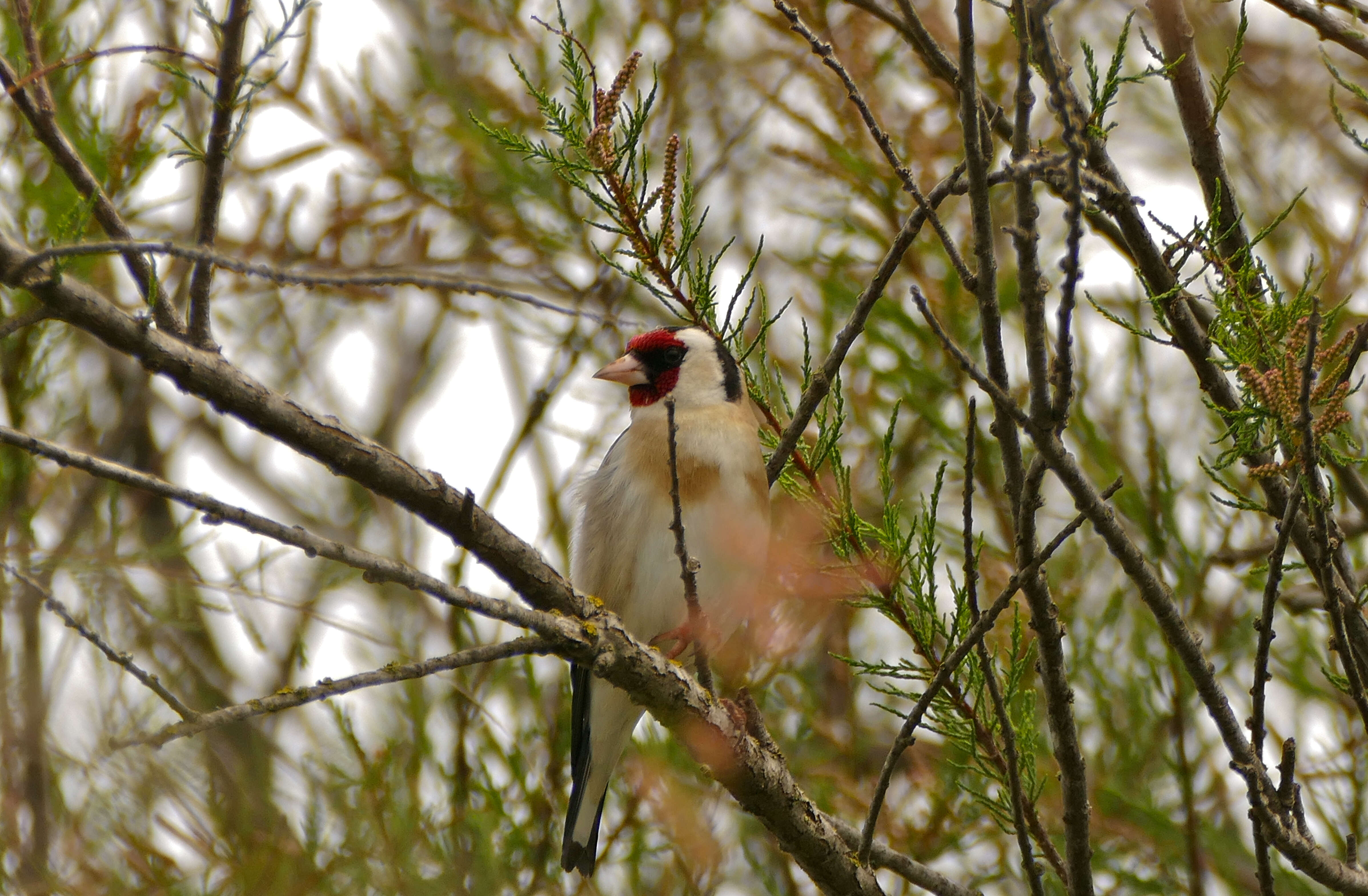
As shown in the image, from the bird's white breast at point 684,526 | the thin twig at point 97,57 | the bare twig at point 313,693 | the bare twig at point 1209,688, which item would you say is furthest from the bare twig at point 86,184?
the bird's white breast at point 684,526

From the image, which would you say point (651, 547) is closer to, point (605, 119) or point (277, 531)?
point (605, 119)

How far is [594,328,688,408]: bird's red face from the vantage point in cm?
453

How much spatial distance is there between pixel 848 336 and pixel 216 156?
4.41 ft

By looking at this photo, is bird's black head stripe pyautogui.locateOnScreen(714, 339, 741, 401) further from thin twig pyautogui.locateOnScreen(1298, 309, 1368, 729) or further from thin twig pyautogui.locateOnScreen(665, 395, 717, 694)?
thin twig pyautogui.locateOnScreen(1298, 309, 1368, 729)

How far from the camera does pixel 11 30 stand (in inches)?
178

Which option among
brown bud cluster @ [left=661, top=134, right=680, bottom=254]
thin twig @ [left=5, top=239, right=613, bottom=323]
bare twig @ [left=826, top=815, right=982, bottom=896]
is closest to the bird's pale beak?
brown bud cluster @ [left=661, top=134, right=680, bottom=254]

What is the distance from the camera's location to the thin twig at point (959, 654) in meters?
2.31

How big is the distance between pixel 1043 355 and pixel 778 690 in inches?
157

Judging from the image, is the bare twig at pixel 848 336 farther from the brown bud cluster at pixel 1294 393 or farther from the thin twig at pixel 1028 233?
the brown bud cluster at pixel 1294 393

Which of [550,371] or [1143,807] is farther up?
[550,371]

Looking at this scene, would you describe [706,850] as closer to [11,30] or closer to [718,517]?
[718,517]

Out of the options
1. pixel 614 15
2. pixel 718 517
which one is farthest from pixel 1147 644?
pixel 614 15

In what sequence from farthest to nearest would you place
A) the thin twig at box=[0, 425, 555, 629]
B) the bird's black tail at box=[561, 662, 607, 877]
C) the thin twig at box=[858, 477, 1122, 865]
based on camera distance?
the bird's black tail at box=[561, 662, 607, 877] → the thin twig at box=[858, 477, 1122, 865] → the thin twig at box=[0, 425, 555, 629]

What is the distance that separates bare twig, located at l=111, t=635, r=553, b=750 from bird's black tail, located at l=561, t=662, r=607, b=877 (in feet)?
7.53
